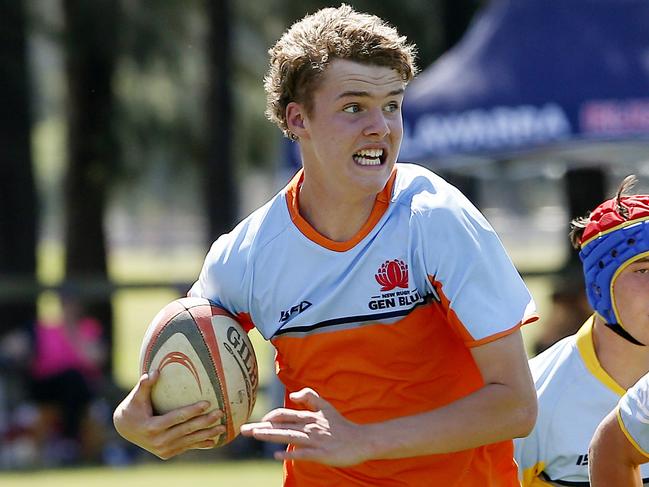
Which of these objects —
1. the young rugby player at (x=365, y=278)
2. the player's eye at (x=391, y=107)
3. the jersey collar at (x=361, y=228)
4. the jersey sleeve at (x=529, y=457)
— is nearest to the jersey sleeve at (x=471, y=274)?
the young rugby player at (x=365, y=278)

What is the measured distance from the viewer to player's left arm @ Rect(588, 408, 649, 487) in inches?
128

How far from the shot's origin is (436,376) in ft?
12.3

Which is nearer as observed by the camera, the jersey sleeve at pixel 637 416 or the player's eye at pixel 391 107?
the jersey sleeve at pixel 637 416

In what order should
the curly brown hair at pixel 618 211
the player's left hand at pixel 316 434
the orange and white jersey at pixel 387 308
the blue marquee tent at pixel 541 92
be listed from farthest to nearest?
the blue marquee tent at pixel 541 92
the curly brown hair at pixel 618 211
the orange and white jersey at pixel 387 308
the player's left hand at pixel 316 434

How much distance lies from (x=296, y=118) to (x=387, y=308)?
2.02ft

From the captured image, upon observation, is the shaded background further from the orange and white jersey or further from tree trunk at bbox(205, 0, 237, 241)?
the orange and white jersey

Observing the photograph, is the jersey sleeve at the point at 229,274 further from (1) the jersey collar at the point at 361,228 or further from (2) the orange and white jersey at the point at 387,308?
(1) the jersey collar at the point at 361,228

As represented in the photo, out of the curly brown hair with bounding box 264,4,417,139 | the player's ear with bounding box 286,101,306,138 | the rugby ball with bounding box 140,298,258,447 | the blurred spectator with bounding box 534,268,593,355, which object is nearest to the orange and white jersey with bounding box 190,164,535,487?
the rugby ball with bounding box 140,298,258,447

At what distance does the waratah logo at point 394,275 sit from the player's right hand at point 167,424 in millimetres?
585

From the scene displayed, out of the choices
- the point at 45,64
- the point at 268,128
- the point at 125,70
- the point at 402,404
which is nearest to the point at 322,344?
Answer: the point at 402,404

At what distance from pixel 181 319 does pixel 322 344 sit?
417 millimetres

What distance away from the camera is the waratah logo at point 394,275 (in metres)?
3.65

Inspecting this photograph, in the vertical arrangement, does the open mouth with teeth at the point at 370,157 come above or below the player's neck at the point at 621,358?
above

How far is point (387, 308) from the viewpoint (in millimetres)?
3680
